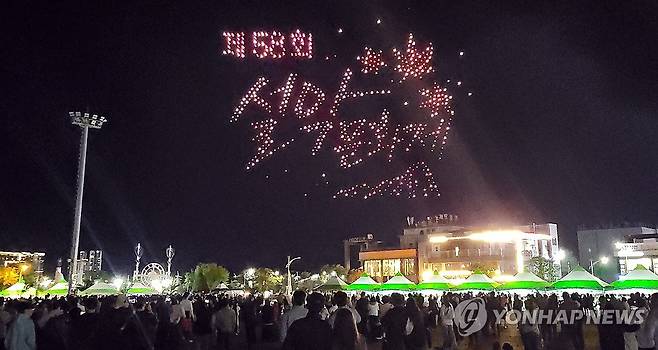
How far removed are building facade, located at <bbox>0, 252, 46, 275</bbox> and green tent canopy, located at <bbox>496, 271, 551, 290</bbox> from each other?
93662 millimetres

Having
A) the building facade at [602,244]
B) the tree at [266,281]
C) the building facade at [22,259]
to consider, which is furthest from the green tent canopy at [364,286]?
the building facade at [22,259]

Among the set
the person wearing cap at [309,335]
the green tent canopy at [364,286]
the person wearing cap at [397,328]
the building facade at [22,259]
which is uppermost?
the building facade at [22,259]

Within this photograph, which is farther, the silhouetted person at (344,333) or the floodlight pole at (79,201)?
the floodlight pole at (79,201)

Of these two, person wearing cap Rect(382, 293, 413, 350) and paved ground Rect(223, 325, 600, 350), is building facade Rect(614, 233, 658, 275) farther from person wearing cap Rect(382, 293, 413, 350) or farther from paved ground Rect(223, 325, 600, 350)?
person wearing cap Rect(382, 293, 413, 350)

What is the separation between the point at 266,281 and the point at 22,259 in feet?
208

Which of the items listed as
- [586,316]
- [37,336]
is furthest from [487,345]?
[37,336]

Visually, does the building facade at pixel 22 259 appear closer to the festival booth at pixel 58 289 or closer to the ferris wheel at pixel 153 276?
the ferris wheel at pixel 153 276

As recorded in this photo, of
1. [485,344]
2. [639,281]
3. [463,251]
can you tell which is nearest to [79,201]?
[485,344]

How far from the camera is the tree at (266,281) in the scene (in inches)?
2459

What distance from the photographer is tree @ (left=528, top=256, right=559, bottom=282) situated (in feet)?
181

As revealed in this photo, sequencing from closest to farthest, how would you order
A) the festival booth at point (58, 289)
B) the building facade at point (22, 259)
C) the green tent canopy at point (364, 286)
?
the green tent canopy at point (364, 286)
the festival booth at point (58, 289)
the building facade at point (22, 259)

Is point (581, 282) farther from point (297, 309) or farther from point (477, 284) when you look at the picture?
point (297, 309)

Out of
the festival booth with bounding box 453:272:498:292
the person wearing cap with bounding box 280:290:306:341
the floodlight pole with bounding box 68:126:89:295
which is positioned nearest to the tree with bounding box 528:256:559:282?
the festival booth with bounding box 453:272:498:292

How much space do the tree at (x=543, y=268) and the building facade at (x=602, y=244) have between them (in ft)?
58.1
